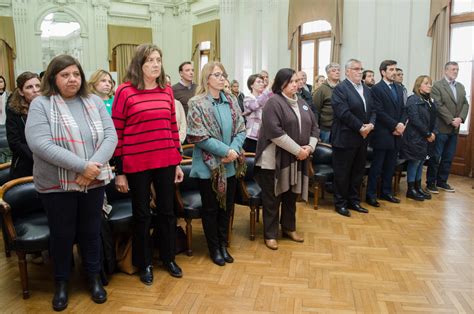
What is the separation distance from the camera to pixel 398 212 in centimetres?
443

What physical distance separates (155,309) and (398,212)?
2962 mm

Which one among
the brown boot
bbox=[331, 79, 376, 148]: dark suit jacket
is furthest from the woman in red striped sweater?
bbox=[331, 79, 376, 148]: dark suit jacket

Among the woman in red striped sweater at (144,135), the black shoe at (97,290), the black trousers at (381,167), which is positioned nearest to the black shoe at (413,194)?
the black trousers at (381,167)

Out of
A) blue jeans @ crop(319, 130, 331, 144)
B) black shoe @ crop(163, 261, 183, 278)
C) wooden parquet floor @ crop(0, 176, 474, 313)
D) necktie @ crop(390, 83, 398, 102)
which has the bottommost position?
wooden parquet floor @ crop(0, 176, 474, 313)

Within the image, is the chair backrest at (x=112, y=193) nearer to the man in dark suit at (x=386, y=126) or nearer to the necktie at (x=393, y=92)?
the man in dark suit at (x=386, y=126)

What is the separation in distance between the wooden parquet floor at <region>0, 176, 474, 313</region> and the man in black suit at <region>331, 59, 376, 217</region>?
50cm

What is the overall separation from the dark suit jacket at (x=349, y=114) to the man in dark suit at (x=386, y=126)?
35 centimetres

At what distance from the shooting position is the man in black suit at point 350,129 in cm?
416

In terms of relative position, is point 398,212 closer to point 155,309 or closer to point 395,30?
point 155,309

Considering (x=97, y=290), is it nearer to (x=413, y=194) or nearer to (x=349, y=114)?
(x=349, y=114)

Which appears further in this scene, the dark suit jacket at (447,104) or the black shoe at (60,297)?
the dark suit jacket at (447,104)

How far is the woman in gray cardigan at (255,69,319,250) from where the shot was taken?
3262mm

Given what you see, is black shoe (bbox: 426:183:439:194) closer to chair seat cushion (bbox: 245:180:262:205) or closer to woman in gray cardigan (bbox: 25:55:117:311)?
chair seat cushion (bbox: 245:180:262:205)

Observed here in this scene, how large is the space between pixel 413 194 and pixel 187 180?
9.72 feet
